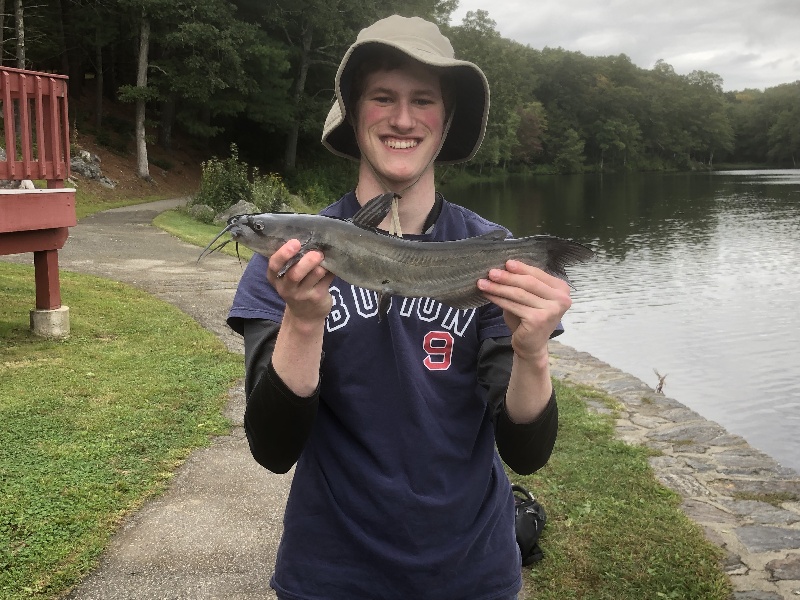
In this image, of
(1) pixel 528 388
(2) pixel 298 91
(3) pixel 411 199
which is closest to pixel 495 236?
(3) pixel 411 199

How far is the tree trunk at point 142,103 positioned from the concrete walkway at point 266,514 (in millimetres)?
26073

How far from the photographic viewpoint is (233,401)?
24.2 feet

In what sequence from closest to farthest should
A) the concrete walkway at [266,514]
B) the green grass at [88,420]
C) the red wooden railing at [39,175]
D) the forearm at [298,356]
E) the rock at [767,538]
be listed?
the forearm at [298,356], the concrete walkway at [266,514], the green grass at [88,420], the rock at [767,538], the red wooden railing at [39,175]

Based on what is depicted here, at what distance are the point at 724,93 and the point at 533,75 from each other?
63.8 meters

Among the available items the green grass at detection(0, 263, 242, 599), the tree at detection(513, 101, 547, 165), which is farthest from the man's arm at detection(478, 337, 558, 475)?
the tree at detection(513, 101, 547, 165)

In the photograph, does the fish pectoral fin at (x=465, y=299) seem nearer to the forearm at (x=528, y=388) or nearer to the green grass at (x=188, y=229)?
the forearm at (x=528, y=388)

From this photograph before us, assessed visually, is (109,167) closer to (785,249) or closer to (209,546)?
(785,249)

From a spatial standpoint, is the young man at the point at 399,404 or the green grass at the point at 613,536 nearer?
the young man at the point at 399,404

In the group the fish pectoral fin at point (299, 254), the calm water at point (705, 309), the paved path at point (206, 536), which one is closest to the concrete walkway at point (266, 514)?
the paved path at point (206, 536)

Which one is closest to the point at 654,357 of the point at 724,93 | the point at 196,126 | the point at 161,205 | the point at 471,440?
the point at 471,440

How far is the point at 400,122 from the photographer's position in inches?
92.1

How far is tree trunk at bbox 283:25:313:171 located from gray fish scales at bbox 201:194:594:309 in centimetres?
4017

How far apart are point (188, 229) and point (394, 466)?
65.1 feet

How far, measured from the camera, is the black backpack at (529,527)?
492 centimetres
